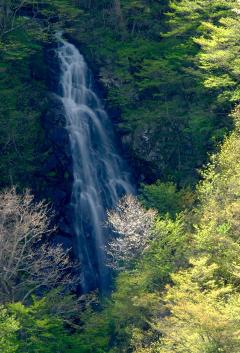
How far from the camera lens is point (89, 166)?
35.7 metres

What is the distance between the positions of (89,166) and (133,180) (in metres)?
3.13

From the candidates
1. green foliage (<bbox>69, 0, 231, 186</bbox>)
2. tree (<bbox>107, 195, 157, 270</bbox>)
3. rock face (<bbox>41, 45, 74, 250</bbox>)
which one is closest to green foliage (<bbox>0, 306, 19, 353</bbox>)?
tree (<bbox>107, 195, 157, 270</bbox>)

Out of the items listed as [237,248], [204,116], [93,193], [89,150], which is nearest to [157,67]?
[204,116]

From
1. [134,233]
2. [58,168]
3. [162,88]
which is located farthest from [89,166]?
[134,233]

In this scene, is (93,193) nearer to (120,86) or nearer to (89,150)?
(89,150)

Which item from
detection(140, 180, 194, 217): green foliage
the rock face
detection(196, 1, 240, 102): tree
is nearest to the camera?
detection(140, 180, 194, 217): green foliage

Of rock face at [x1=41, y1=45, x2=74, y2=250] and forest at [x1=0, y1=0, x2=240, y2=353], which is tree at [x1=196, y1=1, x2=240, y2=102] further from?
rock face at [x1=41, y1=45, x2=74, y2=250]

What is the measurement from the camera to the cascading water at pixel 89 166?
3369 cm

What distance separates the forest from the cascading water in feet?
1.06

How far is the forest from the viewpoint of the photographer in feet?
75.8

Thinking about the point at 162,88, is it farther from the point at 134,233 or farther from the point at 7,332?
the point at 7,332

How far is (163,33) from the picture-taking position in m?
39.1

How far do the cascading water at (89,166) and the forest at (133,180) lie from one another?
0.32 meters

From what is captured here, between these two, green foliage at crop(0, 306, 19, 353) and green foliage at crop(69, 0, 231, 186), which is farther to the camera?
green foliage at crop(69, 0, 231, 186)
